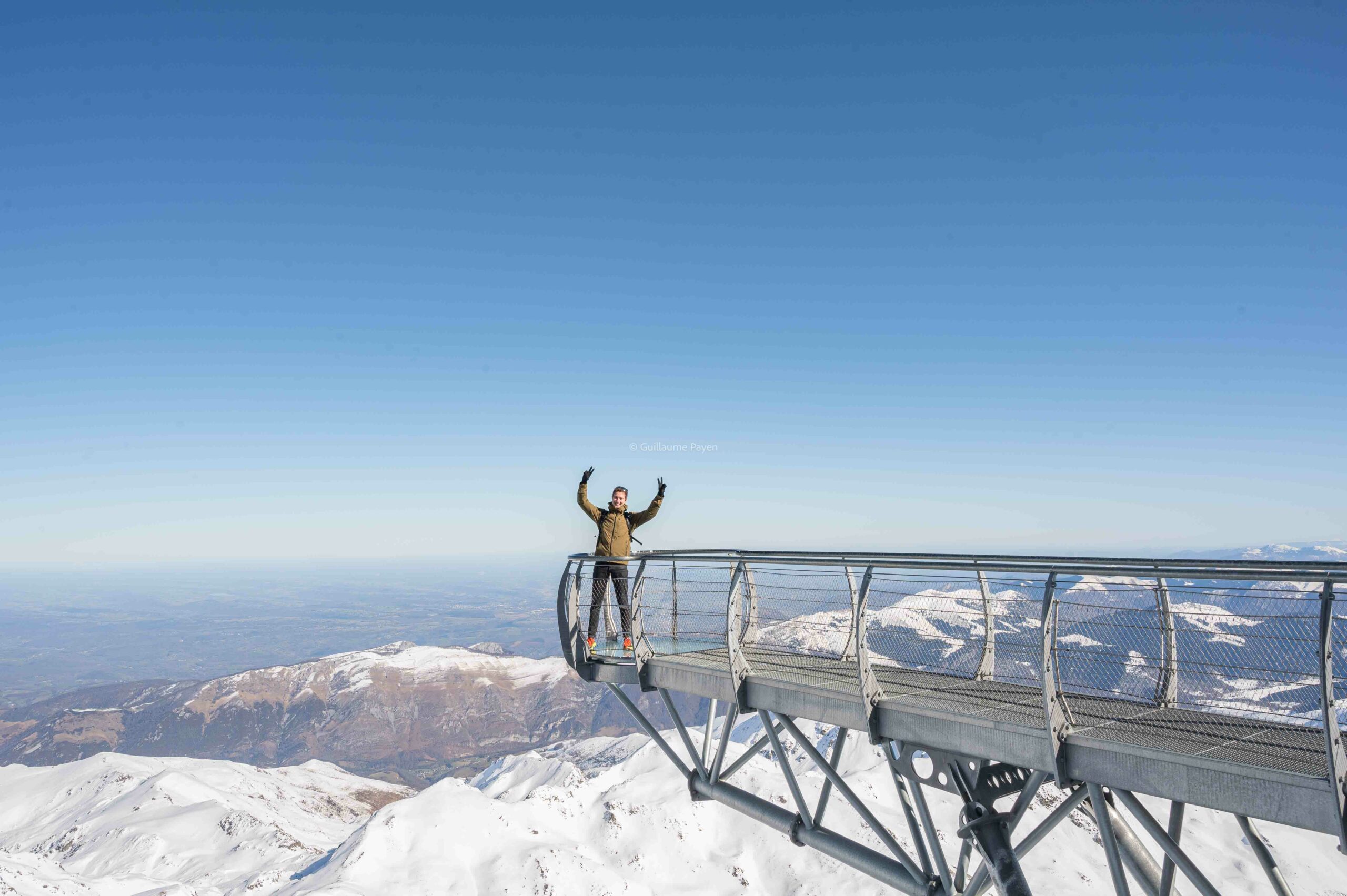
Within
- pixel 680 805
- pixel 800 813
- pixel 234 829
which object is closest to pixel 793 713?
pixel 800 813

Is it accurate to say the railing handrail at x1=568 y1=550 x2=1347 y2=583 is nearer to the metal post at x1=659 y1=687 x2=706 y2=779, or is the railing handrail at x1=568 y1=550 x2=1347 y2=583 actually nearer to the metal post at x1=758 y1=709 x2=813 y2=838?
the metal post at x1=758 y1=709 x2=813 y2=838

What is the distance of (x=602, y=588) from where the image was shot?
46.0 feet

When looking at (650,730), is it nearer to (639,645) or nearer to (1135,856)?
(639,645)

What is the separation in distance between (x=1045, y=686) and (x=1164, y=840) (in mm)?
1835

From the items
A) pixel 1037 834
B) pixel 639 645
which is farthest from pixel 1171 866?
pixel 639 645

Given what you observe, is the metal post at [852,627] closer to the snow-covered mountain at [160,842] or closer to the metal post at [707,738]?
the metal post at [707,738]

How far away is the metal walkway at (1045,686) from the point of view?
625cm

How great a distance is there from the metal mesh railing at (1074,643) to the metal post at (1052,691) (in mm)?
31

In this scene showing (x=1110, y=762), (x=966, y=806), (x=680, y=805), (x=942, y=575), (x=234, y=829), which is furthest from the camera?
(x=234, y=829)

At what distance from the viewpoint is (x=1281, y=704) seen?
7258 millimetres

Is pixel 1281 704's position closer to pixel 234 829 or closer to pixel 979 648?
pixel 979 648

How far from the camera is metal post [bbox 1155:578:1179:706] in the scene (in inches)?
324

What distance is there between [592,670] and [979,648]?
21.2 feet

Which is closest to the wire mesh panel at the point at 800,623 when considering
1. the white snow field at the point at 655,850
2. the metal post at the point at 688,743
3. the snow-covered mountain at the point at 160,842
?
the metal post at the point at 688,743
